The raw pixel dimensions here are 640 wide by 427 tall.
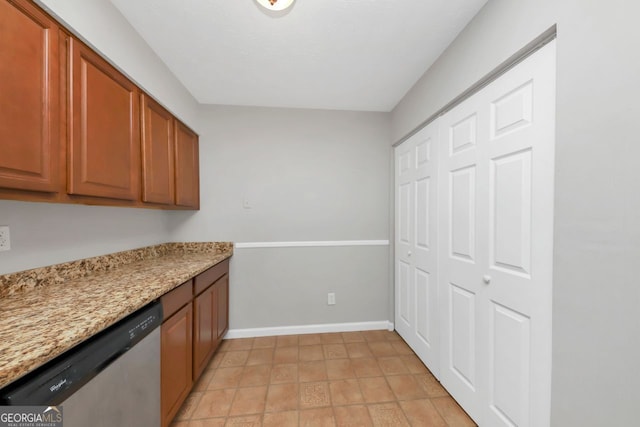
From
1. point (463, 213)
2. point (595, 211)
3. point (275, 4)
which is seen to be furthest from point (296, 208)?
point (595, 211)

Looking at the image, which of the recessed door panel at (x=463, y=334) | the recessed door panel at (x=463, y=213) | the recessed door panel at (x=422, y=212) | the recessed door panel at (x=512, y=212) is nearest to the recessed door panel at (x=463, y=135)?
the recessed door panel at (x=463, y=213)

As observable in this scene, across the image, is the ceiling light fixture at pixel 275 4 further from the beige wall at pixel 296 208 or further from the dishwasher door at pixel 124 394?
the dishwasher door at pixel 124 394

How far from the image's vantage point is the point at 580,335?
887 mm

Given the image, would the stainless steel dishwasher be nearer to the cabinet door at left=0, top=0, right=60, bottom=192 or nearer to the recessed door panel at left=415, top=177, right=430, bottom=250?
the cabinet door at left=0, top=0, right=60, bottom=192

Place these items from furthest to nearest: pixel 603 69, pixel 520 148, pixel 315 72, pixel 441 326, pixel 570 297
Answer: pixel 315 72
pixel 441 326
pixel 520 148
pixel 570 297
pixel 603 69

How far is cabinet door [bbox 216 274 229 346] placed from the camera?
2.28 meters

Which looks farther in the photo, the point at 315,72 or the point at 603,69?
the point at 315,72

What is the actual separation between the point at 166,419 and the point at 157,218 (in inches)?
66.2

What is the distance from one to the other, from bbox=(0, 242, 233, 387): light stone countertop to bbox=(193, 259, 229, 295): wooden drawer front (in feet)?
0.30

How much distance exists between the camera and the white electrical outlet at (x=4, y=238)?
1134 mm

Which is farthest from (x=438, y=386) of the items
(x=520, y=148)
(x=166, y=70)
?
(x=166, y=70)

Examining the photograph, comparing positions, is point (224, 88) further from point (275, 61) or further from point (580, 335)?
point (580, 335)

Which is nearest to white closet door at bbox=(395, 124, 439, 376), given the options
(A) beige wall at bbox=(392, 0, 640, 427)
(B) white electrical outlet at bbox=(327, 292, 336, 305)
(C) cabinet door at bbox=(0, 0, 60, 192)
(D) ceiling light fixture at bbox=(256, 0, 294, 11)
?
(B) white electrical outlet at bbox=(327, 292, 336, 305)

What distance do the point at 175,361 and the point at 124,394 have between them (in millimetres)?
454
